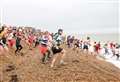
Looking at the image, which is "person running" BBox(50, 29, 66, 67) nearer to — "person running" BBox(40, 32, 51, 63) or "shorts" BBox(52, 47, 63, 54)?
"shorts" BBox(52, 47, 63, 54)

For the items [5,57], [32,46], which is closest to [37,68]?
[5,57]

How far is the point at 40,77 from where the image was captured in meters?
25.6

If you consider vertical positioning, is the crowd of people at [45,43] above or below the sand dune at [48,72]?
above

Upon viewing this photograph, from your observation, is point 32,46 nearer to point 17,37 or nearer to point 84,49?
point 84,49

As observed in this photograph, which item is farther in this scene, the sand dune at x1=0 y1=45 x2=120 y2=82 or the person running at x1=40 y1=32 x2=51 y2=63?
the person running at x1=40 y1=32 x2=51 y2=63

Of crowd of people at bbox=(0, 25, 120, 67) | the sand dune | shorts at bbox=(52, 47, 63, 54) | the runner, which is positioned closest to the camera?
the sand dune

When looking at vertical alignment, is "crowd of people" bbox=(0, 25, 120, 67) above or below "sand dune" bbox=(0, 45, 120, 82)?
above

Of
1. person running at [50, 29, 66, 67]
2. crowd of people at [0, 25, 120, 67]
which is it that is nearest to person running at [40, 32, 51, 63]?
crowd of people at [0, 25, 120, 67]

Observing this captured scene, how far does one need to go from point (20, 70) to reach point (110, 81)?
6.22m

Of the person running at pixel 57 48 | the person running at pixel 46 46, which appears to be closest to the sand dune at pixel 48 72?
the person running at pixel 46 46

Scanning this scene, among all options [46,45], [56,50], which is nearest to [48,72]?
[56,50]

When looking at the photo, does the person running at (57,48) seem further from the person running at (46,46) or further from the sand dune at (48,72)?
the sand dune at (48,72)

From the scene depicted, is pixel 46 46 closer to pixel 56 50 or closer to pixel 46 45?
pixel 46 45

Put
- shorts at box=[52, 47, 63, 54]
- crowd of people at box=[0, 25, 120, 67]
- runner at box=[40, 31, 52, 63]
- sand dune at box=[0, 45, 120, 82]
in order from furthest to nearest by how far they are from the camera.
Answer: runner at box=[40, 31, 52, 63] → crowd of people at box=[0, 25, 120, 67] → shorts at box=[52, 47, 63, 54] → sand dune at box=[0, 45, 120, 82]
